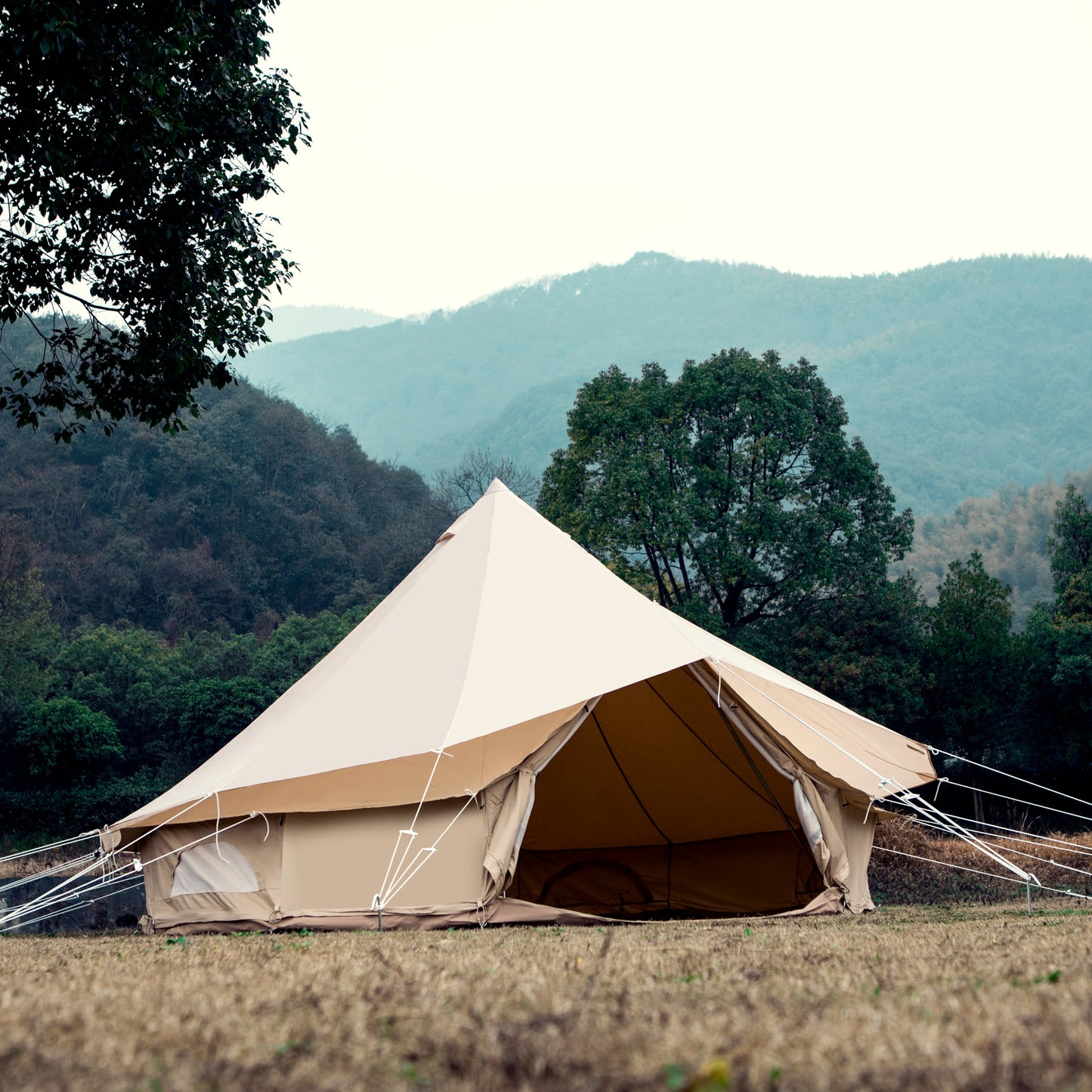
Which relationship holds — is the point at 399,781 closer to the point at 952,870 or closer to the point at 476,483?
the point at 952,870

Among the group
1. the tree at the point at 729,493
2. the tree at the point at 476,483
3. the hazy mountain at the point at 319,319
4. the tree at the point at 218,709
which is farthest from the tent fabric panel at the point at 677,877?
the hazy mountain at the point at 319,319

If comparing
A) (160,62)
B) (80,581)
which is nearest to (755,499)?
(160,62)

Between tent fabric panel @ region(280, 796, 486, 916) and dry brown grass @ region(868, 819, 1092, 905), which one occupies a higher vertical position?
tent fabric panel @ region(280, 796, 486, 916)

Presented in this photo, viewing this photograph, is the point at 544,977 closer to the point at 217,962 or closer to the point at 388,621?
the point at 217,962

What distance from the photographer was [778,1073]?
1.51 meters

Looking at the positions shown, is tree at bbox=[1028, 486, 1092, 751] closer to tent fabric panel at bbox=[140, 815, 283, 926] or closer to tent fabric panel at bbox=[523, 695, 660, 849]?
tent fabric panel at bbox=[523, 695, 660, 849]

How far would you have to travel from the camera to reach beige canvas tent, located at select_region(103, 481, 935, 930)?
5.69 metres

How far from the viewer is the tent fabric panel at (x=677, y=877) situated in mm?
8383

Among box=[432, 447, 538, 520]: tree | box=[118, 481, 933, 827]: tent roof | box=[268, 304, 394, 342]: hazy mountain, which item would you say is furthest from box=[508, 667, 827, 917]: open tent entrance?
box=[268, 304, 394, 342]: hazy mountain

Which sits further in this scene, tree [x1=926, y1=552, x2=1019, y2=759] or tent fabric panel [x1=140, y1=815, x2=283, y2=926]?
tree [x1=926, y1=552, x2=1019, y2=759]

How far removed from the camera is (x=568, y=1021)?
1886 millimetres

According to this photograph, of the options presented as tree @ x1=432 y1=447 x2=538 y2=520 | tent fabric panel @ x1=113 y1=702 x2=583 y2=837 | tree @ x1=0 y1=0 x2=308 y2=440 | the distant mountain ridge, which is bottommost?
tent fabric panel @ x1=113 y1=702 x2=583 y2=837

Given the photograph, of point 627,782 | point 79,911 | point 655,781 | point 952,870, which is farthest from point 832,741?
point 79,911

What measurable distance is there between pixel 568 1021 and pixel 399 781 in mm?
3976
